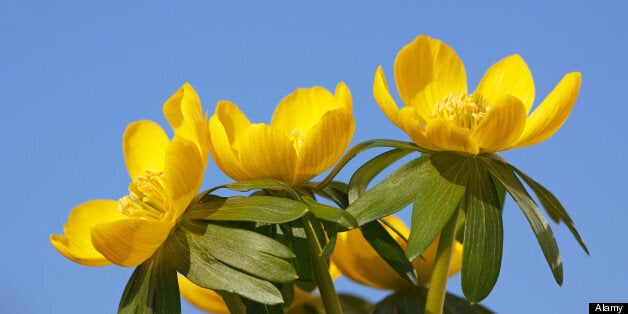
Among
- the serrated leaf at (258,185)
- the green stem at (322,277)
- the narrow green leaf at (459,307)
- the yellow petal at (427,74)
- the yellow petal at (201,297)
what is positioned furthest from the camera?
the yellow petal at (201,297)

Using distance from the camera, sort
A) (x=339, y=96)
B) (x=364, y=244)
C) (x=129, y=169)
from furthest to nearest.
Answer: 1. (x=364, y=244)
2. (x=129, y=169)
3. (x=339, y=96)

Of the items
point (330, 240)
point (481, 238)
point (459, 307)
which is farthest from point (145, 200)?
point (459, 307)

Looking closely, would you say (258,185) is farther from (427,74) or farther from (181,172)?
(427,74)

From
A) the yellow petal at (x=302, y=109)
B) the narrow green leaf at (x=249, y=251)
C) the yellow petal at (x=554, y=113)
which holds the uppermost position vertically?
the yellow petal at (x=302, y=109)

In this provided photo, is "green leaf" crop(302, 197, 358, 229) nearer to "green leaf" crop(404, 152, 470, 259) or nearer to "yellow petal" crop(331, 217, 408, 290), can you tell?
"green leaf" crop(404, 152, 470, 259)

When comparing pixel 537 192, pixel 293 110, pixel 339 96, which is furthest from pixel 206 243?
pixel 537 192

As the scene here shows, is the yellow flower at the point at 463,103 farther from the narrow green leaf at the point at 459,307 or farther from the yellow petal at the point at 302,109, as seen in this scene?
the narrow green leaf at the point at 459,307

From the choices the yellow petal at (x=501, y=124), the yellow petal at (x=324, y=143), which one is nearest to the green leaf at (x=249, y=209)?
the yellow petal at (x=324, y=143)

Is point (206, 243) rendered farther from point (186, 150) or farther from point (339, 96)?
point (339, 96)

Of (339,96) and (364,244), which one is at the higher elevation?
(339,96)
